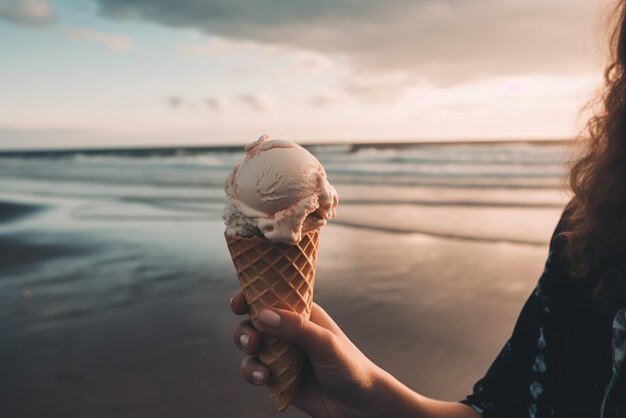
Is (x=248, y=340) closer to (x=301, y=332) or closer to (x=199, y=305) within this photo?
(x=301, y=332)

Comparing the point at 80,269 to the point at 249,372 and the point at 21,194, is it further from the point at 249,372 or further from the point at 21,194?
the point at 21,194

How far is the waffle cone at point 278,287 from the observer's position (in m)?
1.88

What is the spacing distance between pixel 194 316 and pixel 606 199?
12.6 feet

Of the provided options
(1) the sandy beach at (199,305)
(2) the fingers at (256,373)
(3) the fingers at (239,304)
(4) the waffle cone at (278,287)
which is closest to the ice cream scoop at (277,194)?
(4) the waffle cone at (278,287)

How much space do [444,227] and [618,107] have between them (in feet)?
23.1

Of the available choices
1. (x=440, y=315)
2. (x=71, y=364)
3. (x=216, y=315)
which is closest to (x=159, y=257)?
(x=216, y=315)

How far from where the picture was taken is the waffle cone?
188 centimetres

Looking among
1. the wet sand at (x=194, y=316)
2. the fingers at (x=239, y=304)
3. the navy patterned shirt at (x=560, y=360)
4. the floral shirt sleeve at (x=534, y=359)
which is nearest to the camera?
the navy patterned shirt at (x=560, y=360)

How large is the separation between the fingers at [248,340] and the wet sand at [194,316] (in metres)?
1.66

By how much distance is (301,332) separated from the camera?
63.4 inches

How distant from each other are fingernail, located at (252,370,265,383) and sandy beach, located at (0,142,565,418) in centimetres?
165

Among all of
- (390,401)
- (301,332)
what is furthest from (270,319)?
(390,401)

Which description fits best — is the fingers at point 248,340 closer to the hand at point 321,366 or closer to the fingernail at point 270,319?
the hand at point 321,366

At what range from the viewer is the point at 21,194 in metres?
15.0
